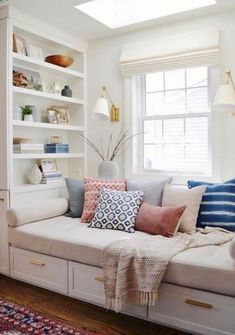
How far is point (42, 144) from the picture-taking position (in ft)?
11.8

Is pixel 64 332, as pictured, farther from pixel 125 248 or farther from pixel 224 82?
pixel 224 82

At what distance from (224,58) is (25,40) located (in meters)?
1.99

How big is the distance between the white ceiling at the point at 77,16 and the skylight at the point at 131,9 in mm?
51

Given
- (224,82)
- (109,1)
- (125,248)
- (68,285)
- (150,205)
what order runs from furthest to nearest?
1. (109,1)
2. (224,82)
3. (150,205)
4. (68,285)
5. (125,248)

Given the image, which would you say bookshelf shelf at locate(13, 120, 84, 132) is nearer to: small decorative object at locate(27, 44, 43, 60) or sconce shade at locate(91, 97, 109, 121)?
sconce shade at locate(91, 97, 109, 121)

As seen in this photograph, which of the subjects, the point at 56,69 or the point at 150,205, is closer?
the point at 150,205

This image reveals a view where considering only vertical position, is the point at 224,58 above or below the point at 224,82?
above

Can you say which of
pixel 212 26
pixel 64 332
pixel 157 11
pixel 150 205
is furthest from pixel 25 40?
pixel 64 332

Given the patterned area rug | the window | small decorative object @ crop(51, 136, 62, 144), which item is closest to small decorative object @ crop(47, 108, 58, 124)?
small decorative object @ crop(51, 136, 62, 144)

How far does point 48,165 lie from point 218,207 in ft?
6.23

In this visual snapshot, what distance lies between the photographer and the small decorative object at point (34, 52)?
3469mm

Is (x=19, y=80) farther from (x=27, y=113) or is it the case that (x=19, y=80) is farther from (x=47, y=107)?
(x=47, y=107)

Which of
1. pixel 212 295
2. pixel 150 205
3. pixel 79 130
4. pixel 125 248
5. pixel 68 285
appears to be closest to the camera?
pixel 212 295

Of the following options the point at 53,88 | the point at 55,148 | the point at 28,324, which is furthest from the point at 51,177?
the point at 28,324
